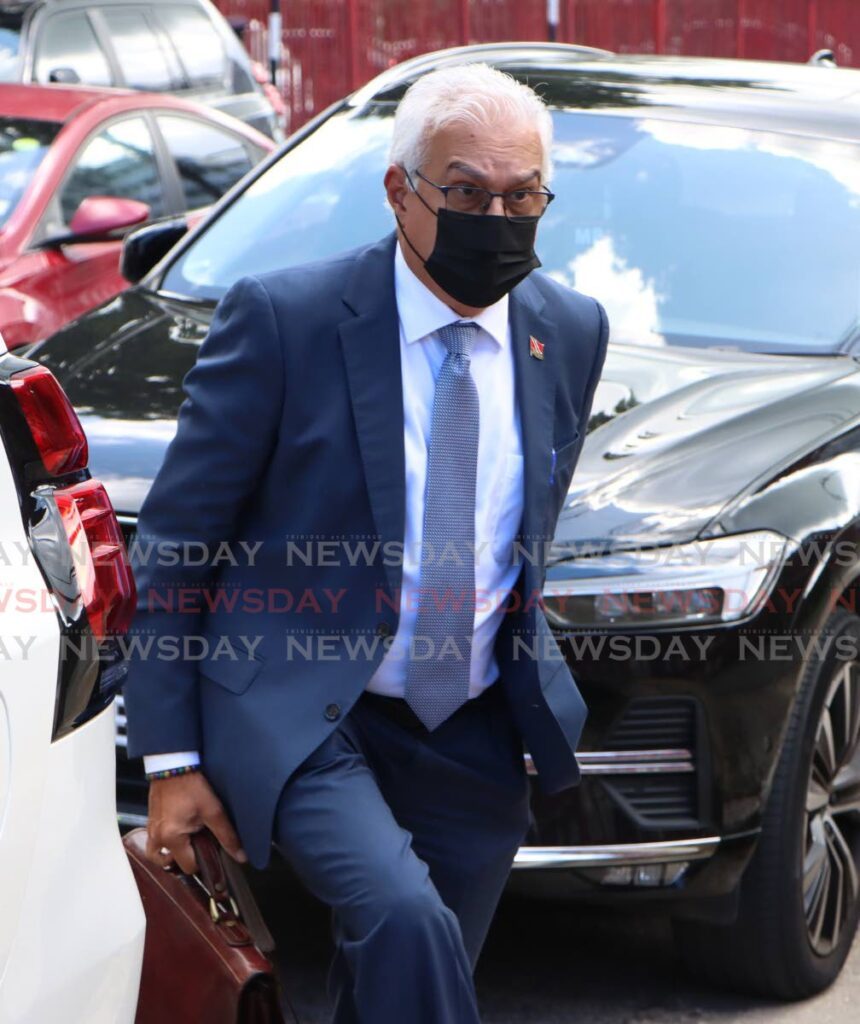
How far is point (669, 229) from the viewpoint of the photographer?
4.60m

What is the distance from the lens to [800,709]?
3.54 metres

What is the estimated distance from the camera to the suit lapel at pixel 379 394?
255 cm

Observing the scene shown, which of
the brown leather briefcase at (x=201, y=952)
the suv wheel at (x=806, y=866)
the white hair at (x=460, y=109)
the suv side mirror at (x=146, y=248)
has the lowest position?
the suv wheel at (x=806, y=866)

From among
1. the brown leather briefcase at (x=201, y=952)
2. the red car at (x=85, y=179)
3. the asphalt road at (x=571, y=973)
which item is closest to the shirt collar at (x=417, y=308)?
the brown leather briefcase at (x=201, y=952)

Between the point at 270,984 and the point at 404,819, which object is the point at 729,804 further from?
the point at 270,984

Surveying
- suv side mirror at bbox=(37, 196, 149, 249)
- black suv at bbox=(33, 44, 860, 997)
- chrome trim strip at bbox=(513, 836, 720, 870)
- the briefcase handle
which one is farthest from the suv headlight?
suv side mirror at bbox=(37, 196, 149, 249)

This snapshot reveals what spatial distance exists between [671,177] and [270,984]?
111 inches

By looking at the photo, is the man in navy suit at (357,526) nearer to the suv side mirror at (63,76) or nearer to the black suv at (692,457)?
the black suv at (692,457)

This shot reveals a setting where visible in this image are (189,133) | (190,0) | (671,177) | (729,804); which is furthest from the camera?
(190,0)

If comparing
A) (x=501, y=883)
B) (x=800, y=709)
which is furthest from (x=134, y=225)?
(x=501, y=883)

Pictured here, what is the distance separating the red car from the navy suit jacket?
3.73 m

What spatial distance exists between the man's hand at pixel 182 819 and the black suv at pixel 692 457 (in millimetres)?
927

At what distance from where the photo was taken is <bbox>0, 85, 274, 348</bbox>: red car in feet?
22.2

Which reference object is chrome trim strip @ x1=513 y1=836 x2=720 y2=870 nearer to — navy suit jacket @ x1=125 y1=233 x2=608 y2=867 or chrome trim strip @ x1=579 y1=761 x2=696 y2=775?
chrome trim strip @ x1=579 y1=761 x2=696 y2=775
